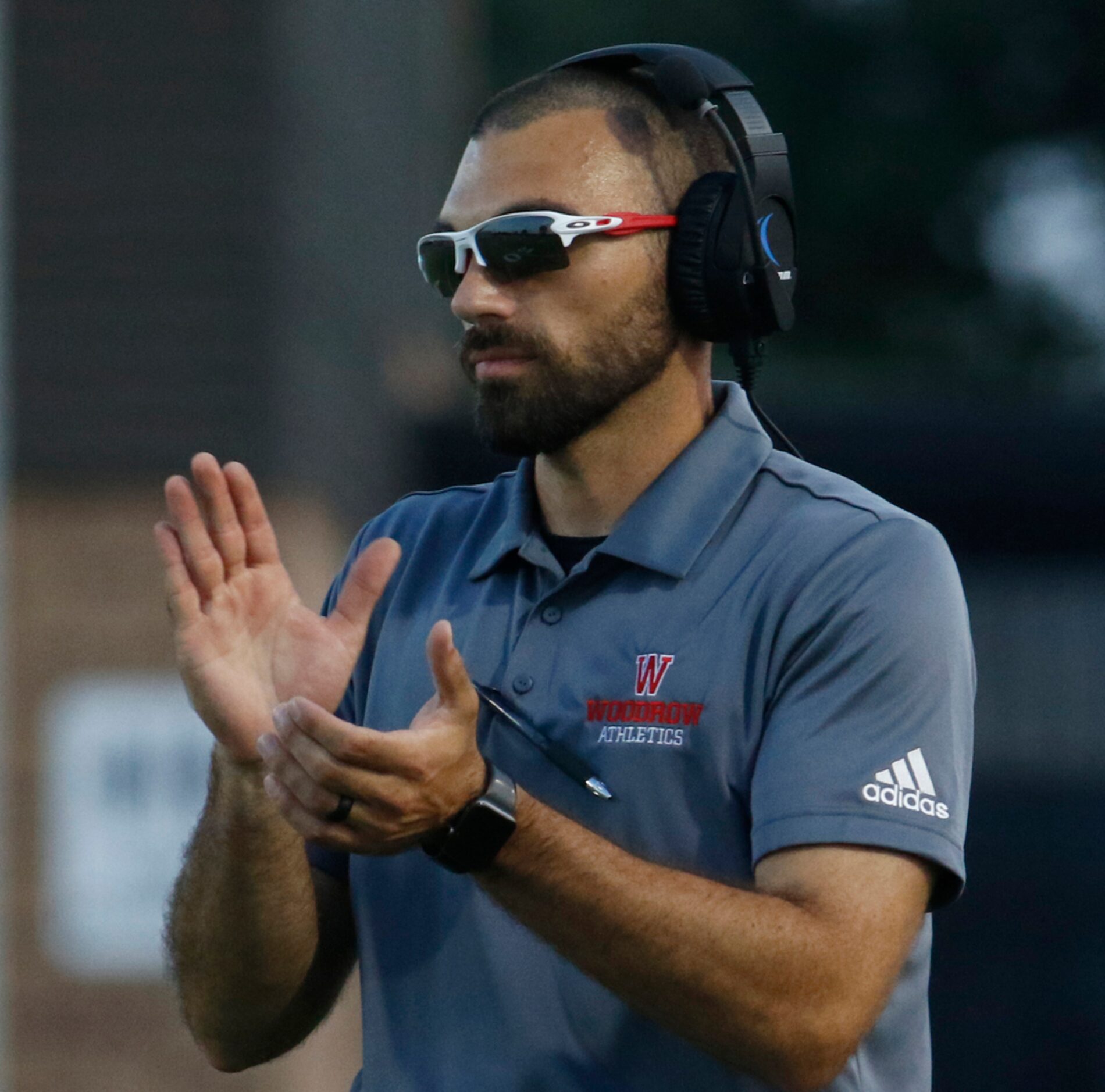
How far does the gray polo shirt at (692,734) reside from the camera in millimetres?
2537

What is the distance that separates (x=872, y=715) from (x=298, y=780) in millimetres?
765

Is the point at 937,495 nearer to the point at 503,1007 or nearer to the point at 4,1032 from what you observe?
the point at 4,1032

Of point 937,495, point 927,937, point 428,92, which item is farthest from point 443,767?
point 428,92

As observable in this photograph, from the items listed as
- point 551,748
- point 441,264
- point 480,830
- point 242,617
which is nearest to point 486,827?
point 480,830

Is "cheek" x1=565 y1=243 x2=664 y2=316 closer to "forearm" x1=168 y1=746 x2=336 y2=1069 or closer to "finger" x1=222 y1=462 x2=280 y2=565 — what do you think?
"finger" x1=222 y1=462 x2=280 y2=565

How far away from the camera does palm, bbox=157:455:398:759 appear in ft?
8.63

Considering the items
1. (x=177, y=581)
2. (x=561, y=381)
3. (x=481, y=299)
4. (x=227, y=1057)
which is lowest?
(x=227, y=1057)

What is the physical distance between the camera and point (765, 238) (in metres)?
2.95

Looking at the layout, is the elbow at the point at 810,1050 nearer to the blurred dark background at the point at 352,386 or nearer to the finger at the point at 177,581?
the finger at the point at 177,581

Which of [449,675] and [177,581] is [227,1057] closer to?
[177,581]

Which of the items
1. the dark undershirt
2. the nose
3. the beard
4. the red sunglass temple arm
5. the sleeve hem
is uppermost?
the red sunglass temple arm

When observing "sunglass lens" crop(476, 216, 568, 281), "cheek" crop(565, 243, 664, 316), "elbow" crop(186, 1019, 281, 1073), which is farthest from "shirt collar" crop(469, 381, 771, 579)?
"elbow" crop(186, 1019, 281, 1073)

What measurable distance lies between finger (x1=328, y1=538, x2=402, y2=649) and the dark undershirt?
1.21 feet

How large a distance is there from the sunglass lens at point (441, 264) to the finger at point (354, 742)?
3.16 ft
